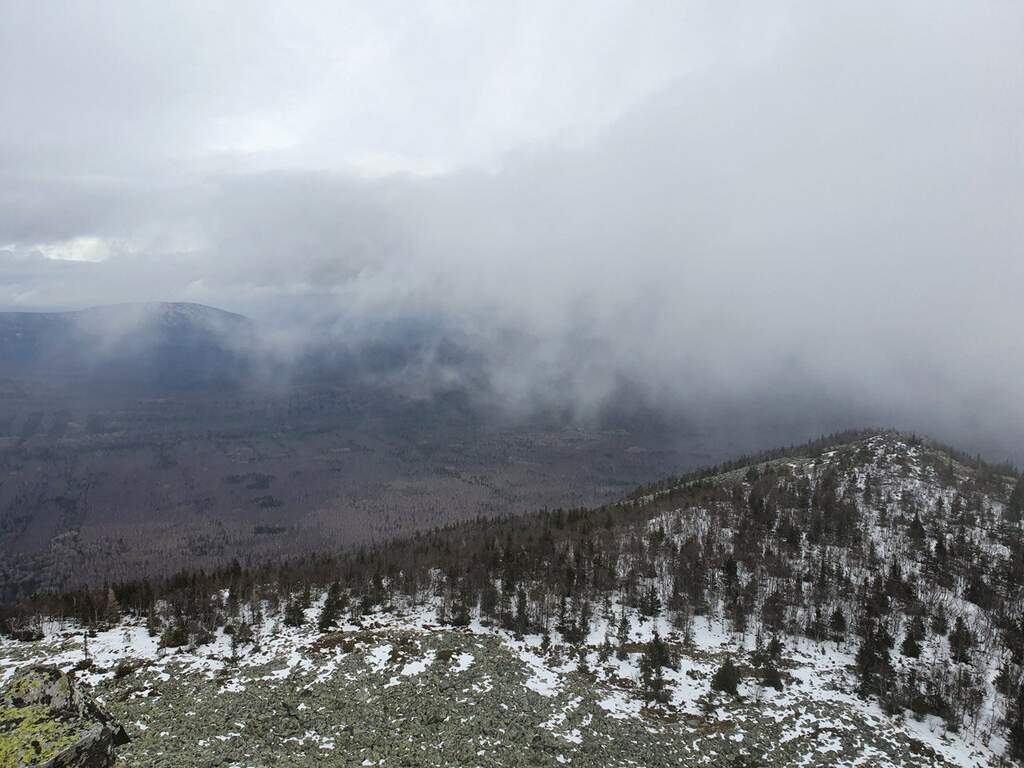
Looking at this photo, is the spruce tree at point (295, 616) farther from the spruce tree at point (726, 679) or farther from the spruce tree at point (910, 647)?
the spruce tree at point (910, 647)

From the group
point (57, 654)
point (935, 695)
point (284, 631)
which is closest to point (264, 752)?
point (284, 631)

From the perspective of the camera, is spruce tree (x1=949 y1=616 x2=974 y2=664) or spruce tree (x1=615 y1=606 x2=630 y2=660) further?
spruce tree (x1=949 y1=616 x2=974 y2=664)

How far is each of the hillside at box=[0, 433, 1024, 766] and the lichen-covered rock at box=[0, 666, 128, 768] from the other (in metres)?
26.3

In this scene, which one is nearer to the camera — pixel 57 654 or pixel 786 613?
pixel 57 654

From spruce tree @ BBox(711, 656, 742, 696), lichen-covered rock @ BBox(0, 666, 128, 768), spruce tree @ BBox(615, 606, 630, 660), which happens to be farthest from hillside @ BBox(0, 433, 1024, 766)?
lichen-covered rock @ BBox(0, 666, 128, 768)

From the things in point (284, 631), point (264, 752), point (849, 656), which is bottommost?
point (849, 656)

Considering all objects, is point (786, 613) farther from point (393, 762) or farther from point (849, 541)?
point (393, 762)

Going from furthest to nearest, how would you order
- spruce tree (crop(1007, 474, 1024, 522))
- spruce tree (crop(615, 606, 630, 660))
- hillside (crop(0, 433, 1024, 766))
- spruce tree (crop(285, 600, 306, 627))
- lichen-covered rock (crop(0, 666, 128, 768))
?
1. spruce tree (crop(1007, 474, 1024, 522))
2. spruce tree (crop(285, 600, 306, 627))
3. spruce tree (crop(615, 606, 630, 660))
4. hillside (crop(0, 433, 1024, 766))
5. lichen-covered rock (crop(0, 666, 128, 768))

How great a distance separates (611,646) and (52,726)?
164 ft

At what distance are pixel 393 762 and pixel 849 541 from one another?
244ft

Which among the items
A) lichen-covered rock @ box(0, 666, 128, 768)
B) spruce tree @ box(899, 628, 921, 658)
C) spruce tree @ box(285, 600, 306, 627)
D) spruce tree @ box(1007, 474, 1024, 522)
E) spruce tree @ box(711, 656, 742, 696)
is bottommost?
spruce tree @ box(899, 628, 921, 658)

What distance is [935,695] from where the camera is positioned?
44.9m

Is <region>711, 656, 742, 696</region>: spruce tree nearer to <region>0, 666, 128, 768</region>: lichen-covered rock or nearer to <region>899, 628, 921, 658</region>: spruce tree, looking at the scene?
<region>899, 628, 921, 658</region>: spruce tree

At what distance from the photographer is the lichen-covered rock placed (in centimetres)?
784
